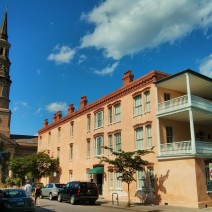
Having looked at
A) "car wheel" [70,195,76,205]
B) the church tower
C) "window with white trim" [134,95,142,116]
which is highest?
the church tower

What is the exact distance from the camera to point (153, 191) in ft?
80.0

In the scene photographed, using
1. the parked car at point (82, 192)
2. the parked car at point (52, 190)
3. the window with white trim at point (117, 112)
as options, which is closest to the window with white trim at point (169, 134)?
the window with white trim at point (117, 112)

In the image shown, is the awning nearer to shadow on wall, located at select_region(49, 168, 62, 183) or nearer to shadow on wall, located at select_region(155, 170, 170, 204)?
shadow on wall, located at select_region(155, 170, 170, 204)

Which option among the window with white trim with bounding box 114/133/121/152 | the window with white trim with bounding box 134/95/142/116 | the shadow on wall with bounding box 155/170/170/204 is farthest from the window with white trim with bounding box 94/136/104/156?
the shadow on wall with bounding box 155/170/170/204

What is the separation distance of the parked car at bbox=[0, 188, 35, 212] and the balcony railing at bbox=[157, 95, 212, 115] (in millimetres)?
12787

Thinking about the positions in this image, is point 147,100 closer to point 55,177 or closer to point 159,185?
point 159,185

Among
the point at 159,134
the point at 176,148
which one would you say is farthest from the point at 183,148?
the point at 159,134

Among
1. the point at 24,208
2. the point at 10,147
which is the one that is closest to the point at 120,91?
the point at 24,208

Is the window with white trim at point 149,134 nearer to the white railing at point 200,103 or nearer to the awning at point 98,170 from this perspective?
the white railing at point 200,103

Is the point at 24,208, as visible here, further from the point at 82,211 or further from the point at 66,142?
the point at 66,142

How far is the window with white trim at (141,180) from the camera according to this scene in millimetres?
25469

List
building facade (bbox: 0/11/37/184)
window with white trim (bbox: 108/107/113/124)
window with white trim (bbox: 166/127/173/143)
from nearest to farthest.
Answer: window with white trim (bbox: 166/127/173/143), window with white trim (bbox: 108/107/113/124), building facade (bbox: 0/11/37/184)

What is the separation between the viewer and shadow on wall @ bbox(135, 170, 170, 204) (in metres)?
23.7

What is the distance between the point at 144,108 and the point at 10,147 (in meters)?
47.2
